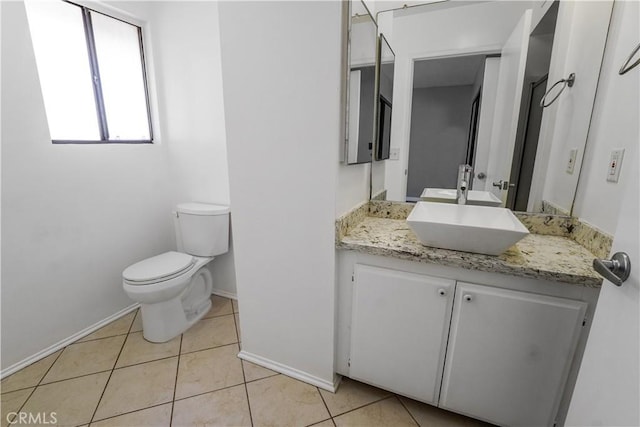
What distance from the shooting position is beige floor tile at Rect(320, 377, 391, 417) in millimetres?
1342

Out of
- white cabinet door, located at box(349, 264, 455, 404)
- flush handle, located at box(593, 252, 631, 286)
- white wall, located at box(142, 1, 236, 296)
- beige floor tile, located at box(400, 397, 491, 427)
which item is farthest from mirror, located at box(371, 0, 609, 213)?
white wall, located at box(142, 1, 236, 296)

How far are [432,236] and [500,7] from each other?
3.69 ft

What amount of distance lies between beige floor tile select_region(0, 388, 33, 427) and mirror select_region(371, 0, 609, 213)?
2197 millimetres

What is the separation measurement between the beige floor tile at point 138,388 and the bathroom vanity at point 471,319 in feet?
3.07

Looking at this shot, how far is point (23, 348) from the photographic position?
155 centimetres

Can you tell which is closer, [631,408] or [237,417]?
[631,408]

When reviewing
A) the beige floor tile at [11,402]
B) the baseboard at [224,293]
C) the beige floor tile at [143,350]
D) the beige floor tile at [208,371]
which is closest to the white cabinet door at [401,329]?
the beige floor tile at [208,371]

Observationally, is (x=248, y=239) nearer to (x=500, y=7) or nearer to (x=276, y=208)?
(x=276, y=208)

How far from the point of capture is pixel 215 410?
1320mm

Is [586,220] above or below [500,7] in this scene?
below

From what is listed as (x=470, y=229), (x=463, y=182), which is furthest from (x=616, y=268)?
(x=463, y=182)

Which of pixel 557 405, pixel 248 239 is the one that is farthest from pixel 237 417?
pixel 557 405

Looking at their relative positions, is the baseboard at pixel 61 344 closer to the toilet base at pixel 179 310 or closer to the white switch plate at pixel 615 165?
the toilet base at pixel 179 310

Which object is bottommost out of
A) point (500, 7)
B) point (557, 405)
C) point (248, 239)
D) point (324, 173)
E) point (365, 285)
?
point (557, 405)
